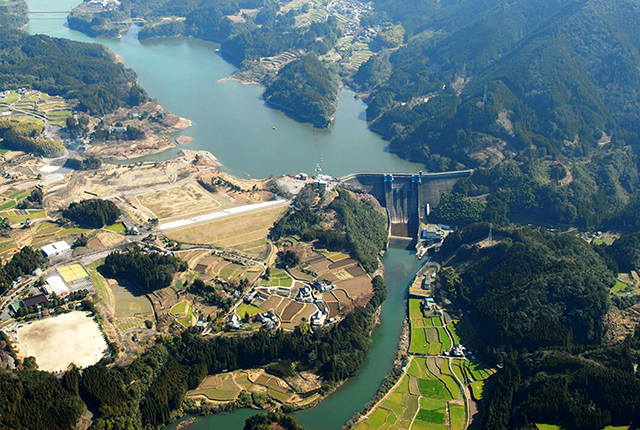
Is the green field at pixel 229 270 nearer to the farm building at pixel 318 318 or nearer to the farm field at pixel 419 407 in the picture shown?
the farm building at pixel 318 318

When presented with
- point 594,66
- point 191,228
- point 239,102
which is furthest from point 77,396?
point 594,66

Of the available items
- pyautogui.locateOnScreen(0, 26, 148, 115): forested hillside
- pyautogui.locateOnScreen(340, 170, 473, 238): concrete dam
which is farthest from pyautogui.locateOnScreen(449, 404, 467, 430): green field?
pyautogui.locateOnScreen(0, 26, 148, 115): forested hillside

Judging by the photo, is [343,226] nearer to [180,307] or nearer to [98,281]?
[180,307]

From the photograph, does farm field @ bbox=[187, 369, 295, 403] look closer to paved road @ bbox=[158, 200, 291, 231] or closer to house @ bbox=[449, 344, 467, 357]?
house @ bbox=[449, 344, 467, 357]

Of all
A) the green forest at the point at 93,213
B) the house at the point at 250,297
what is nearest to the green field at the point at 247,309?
the house at the point at 250,297

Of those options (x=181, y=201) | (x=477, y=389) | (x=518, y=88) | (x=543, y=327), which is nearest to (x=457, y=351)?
(x=477, y=389)

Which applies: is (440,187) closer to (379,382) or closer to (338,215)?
(338,215)
